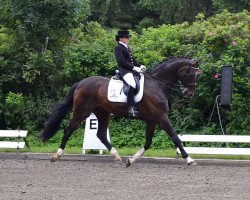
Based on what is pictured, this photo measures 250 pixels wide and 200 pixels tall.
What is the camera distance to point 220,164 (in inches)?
548

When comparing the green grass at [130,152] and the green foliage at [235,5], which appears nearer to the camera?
the green grass at [130,152]

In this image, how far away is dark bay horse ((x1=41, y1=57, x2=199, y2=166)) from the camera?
1342 cm

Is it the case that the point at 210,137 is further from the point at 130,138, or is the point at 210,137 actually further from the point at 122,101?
the point at 130,138

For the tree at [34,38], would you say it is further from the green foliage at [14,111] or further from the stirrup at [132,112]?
the stirrup at [132,112]

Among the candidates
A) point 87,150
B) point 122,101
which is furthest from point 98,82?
point 87,150

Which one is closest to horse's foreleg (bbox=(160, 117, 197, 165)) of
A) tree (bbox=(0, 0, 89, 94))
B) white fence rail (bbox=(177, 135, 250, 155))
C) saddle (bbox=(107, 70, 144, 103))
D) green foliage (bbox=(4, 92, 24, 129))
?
saddle (bbox=(107, 70, 144, 103))

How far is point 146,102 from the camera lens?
44.3 ft

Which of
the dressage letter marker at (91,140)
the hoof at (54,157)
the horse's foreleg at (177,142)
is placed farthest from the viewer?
the dressage letter marker at (91,140)

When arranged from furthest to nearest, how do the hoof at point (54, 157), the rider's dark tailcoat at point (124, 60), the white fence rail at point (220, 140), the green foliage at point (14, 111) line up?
the green foliage at point (14, 111) → the white fence rail at point (220, 140) → the hoof at point (54, 157) → the rider's dark tailcoat at point (124, 60)

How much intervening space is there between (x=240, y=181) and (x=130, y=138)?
21.9 feet

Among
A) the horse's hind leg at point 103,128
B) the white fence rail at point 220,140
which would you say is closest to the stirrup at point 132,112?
the horse's hind leg at point 103,128

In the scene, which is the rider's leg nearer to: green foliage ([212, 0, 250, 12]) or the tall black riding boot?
the tall black riding boot

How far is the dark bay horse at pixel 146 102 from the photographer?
13.4m

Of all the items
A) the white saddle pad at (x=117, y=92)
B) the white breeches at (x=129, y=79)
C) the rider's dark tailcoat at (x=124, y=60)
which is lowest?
the white saddle pad at (x=117, y=92)
